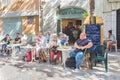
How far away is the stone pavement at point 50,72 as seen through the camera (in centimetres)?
1017

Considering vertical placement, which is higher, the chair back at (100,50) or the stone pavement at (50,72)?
the chair back at (100,50)

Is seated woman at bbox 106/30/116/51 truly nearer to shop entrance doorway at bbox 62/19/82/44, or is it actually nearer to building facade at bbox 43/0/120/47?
building facade at bbox 43/0/120/47

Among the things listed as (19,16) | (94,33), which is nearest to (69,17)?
(19,16)

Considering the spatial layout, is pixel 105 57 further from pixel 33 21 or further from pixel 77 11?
pixel 33 21

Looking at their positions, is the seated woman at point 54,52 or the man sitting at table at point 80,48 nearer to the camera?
the man sitting at table at point 80,48

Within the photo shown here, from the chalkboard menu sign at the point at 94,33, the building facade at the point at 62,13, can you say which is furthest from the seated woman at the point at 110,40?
the chalkboard menu sign at the point at 94,33

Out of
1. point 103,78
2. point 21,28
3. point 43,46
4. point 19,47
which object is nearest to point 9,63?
point 43,46

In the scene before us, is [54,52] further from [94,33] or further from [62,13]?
[62,13]

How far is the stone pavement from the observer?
1017 cm

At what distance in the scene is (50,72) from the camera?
440 inches

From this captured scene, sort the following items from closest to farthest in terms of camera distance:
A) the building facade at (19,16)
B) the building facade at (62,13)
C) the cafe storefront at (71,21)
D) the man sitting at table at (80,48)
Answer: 1. the man sitting at table at (80,48)
2. the building facade at (62,13)
3. the cafe storefront at (71,21)
4. the building facade at (19,16)

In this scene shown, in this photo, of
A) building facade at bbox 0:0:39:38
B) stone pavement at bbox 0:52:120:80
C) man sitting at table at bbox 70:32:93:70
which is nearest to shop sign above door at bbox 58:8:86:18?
building facade at bbox 0:0:39:38

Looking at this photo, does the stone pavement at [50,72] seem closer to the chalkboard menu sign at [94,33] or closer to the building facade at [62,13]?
the chalkboard menu sign at [94,33]

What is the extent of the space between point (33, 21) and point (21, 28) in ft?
5.19
